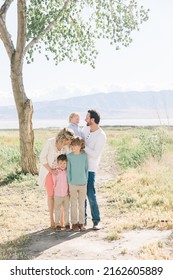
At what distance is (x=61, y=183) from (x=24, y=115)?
860cm

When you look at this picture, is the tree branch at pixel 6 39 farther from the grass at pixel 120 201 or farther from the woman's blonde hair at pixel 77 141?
the woman's blonde hair at pixel 77 141

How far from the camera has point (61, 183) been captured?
9766mm

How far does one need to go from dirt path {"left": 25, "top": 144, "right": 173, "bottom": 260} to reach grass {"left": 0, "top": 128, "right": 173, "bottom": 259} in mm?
179

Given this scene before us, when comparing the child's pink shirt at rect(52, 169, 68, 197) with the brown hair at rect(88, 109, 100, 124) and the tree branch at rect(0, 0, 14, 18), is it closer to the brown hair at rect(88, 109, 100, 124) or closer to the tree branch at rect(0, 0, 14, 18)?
the brown hair at rect(88, 109, 100, 124)

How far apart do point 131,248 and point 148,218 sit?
7.07 feet

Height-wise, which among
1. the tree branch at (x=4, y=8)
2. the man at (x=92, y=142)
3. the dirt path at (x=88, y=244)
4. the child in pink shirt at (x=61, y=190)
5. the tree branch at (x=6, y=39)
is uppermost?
the tree branch at (x=4, y=8)

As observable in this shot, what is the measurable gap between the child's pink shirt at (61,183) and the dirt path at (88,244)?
73cm

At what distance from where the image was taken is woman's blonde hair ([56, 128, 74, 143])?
9375 mm

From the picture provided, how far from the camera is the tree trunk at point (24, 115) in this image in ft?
59.1

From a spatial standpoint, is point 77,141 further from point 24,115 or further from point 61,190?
point 24,115

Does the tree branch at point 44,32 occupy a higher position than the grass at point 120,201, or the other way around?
the tree branch at point 44,32

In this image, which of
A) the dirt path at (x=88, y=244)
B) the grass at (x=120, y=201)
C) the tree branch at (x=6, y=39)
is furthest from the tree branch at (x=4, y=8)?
the dirt path at (x=88, y=244)

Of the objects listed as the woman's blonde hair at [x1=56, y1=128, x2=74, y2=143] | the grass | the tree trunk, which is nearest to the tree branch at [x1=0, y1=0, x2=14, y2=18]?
the tree trunk
